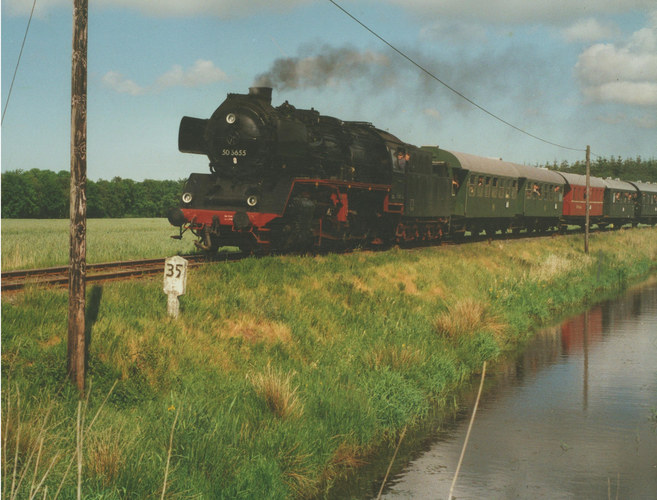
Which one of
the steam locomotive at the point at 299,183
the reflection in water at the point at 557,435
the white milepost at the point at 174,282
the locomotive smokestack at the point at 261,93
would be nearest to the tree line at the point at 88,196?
the steam locomotive at the point at 299,183

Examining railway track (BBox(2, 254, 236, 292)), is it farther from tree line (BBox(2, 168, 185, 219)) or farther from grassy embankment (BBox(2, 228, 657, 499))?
tree line (BBox(2, 168, 185, 219))

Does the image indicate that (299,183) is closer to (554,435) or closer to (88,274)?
(88,274)

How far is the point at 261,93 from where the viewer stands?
18688 millimetres

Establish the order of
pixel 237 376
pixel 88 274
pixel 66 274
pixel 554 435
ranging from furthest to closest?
pixel 88 274 < pixel 66 274 < pixel 554 435 < pixel 237 376

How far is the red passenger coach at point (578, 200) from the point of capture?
47281 mm

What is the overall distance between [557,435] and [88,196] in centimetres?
9724

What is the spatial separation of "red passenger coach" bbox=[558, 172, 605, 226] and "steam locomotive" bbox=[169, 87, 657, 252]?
20.8 meters

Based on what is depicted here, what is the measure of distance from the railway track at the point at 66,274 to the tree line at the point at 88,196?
228ft

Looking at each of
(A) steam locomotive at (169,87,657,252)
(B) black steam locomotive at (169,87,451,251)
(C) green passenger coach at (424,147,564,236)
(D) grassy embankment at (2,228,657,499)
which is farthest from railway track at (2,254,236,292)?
(C) green passenger coach at (424,147,564,236)

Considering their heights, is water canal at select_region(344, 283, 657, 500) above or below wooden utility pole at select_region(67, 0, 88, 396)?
below

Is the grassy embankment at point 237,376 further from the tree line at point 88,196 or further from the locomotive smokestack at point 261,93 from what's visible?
the tree line at point 88,196

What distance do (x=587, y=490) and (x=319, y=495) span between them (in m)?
3.08

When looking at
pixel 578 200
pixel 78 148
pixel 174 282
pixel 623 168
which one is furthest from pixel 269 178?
pixel 623 168

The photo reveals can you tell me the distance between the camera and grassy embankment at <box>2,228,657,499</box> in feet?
22.7
